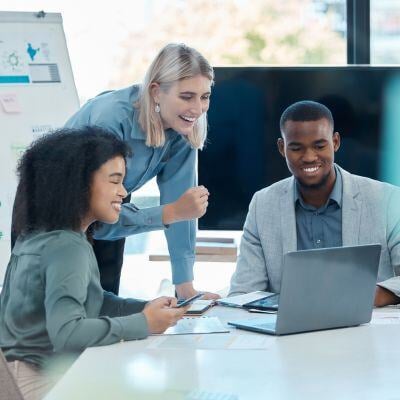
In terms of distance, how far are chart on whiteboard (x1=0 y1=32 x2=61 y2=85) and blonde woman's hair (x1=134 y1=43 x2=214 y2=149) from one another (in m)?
0.98

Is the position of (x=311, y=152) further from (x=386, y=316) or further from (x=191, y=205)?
(x=386, y=316)

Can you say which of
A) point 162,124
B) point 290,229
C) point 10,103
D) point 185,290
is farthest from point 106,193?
point 10,103

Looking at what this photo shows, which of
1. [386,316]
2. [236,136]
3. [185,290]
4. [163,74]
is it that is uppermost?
[163,74]

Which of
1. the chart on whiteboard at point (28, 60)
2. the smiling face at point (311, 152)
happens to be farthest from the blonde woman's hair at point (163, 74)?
the chart on whiteboard at point (28, 60)

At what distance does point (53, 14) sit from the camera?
3.80 m

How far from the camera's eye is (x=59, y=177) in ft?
7.23

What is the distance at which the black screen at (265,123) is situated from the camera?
3562mm

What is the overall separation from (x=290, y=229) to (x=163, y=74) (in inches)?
26.2

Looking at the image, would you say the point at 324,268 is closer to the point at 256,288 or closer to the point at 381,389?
the point at 381,389

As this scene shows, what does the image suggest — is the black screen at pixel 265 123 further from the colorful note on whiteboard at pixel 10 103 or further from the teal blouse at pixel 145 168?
the colorful note on whiteboard at pixel 10 103

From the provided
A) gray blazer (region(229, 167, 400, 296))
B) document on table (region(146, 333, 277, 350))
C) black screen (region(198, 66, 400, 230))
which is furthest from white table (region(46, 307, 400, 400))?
black screen (region(198, 66, 400, 230))

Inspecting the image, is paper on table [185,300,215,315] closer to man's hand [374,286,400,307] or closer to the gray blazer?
the gray blazer

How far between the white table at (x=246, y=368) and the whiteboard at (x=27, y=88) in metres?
1.86

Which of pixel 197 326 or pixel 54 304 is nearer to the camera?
pixel 54 304
